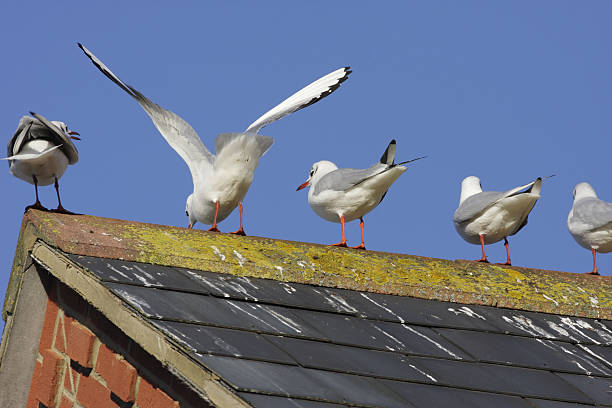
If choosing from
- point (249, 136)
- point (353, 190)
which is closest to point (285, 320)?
point (249, 136)

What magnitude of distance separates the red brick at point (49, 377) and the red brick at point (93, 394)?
26cm

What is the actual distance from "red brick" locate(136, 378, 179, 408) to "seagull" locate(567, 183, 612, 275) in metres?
6.24

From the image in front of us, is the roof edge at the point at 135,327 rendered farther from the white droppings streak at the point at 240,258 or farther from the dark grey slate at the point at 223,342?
the white droppings streak at the point at 240,258

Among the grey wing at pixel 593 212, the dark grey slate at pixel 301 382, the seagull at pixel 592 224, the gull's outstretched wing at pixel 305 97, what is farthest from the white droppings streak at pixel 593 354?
the grey wing at pixel 593 212

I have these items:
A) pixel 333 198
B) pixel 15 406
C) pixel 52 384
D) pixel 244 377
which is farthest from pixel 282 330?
pixel 333 198

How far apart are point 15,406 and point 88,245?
117 cm

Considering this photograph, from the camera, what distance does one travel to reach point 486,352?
13.5ft

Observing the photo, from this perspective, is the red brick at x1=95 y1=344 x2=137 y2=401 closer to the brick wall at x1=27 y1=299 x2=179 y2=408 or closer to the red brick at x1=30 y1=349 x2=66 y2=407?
the brick wall at x1=27 y1=299 x2=179 y2=408

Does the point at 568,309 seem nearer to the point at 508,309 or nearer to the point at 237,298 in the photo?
the point at 508,309

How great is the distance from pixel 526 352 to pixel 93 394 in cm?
185

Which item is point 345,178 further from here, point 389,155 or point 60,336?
point 60,336

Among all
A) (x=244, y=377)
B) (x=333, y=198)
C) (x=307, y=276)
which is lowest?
(x=244, y=377)

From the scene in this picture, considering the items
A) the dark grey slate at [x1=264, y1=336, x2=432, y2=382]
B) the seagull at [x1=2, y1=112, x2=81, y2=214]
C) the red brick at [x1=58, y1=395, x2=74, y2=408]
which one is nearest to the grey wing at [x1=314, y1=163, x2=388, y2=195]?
the seagull at [x1=2, y1=112, x2=81, y2=214]

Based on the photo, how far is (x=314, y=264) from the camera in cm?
477
